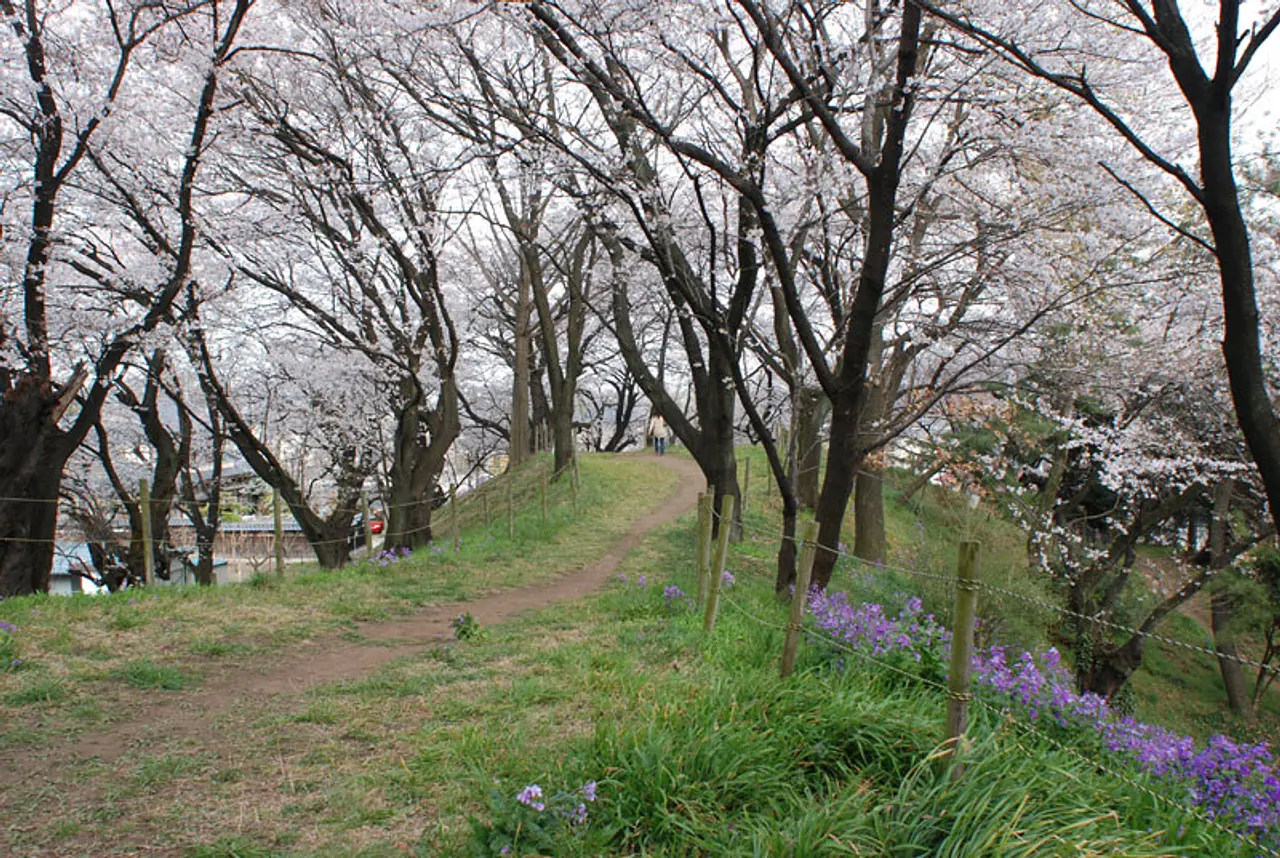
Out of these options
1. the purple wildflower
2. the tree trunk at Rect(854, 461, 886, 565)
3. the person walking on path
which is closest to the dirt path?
the purple wildflower

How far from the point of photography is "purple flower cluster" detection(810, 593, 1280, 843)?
127 inches

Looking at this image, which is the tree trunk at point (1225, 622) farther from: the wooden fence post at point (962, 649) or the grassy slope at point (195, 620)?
the wooden fence post at point (962, 649)

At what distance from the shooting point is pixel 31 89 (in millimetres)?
8602

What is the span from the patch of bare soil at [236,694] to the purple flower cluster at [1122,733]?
331 centimetres

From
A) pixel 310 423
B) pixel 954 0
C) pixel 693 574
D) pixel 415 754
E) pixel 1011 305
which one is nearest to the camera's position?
pixel 415 754

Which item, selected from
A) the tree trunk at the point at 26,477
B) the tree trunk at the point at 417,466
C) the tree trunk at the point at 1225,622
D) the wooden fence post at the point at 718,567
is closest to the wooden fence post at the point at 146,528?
the tree trunk at the point at 26,477

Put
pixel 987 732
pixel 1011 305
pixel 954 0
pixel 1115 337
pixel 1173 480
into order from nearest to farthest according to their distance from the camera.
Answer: pixel 987 732, pixel 954 0, pixel 1011 305, pixel 1115 337, pixel 1173 480

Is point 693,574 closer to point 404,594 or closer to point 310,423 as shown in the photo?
point 404,594

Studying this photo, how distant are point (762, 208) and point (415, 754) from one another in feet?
15.6

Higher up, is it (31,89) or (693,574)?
(31,89)

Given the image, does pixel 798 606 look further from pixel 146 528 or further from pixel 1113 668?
pixel 1113 668

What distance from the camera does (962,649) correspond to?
3.19 metres

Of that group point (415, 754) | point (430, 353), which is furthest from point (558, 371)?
point (415, 754)

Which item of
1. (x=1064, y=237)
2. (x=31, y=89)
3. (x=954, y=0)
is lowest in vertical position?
(x=1064, y=237)
